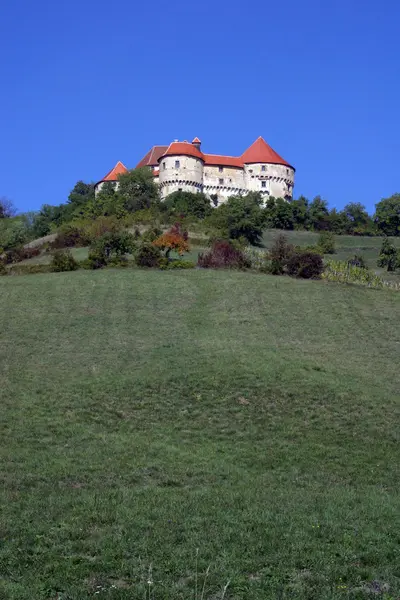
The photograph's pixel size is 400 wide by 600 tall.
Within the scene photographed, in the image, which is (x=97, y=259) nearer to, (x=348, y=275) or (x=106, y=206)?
(x=348, y=275)

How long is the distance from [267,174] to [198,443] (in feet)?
401

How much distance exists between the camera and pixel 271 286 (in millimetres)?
52500

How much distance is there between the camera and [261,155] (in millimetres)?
140875

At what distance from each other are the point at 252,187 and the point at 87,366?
11171 centimetres

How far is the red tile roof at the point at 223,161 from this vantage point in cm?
13860

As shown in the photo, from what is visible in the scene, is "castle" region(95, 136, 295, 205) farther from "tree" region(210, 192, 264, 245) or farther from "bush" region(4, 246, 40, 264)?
"bush" region(4, 246, 40, 264)

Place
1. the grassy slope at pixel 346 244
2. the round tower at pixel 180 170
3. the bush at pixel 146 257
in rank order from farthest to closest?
the round tower at pixel 180 170 → the grassy slope at pixel 346 244 → the bush at pixel 146 257

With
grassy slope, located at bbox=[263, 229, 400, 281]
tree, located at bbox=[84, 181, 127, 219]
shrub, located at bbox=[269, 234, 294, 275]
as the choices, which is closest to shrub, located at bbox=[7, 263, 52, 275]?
shrub, located at bbox=[269, 234, 294, 275]

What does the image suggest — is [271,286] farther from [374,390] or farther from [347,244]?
[347,244]

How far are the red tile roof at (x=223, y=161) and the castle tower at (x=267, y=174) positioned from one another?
1.23m

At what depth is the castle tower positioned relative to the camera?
5497 inches

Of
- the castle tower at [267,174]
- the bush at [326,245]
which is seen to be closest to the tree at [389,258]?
the bush at [326,245]

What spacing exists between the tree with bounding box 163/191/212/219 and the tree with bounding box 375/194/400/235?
31.5 m

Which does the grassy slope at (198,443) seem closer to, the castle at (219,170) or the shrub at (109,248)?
the shrub at (109,248)
